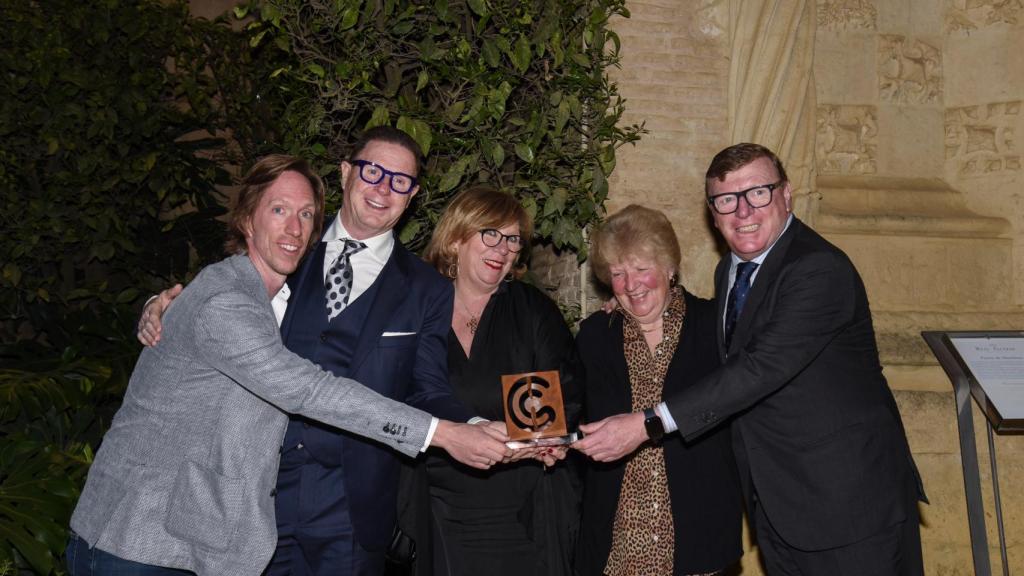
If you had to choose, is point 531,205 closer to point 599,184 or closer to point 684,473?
point 599,184

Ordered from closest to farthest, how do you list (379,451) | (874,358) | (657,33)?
(379,451) < (874,358) < (657,33)

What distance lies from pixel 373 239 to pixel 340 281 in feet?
0.61

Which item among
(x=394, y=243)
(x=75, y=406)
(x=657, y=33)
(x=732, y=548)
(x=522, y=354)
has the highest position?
(x=657, y=33)

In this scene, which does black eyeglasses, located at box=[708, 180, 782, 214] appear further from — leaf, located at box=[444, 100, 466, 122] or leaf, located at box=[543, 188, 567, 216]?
leaf, located at box=[444, 100, 466, 122]

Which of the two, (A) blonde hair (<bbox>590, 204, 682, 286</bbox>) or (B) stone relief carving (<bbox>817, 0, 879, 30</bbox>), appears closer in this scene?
(A) blonde hair (<bbox>590, 204, 682, 286</bbox>)

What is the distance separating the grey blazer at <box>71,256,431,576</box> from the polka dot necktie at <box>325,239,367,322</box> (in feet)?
1.48

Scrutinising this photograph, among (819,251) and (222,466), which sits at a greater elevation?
(819,251)

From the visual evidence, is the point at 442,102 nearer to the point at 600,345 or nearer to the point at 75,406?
the point at 600,345

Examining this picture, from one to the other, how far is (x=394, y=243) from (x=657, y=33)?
2.17m

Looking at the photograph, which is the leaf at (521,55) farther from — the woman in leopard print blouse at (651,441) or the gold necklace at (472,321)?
the gold necklace at (472,321)

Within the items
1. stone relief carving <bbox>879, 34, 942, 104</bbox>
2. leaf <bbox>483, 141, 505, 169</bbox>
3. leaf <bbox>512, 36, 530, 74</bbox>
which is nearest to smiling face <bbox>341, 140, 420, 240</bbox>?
leaf <bbox>483, 141, 505, 169</bbox>

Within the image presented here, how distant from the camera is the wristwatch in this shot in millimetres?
3125

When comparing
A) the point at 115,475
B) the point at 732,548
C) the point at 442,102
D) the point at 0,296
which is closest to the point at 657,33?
the point at 442,102

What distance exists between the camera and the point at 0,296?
5828 mm
